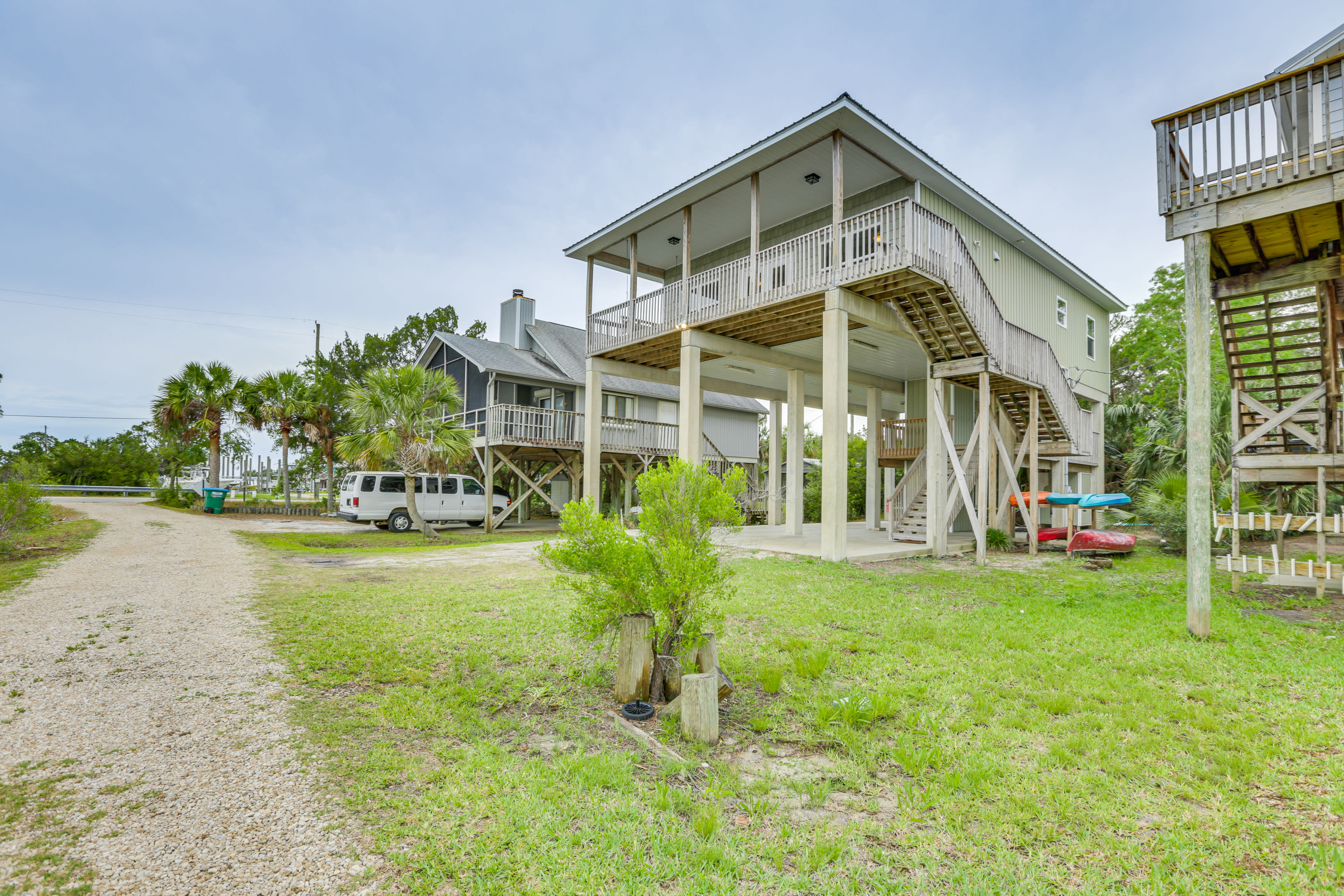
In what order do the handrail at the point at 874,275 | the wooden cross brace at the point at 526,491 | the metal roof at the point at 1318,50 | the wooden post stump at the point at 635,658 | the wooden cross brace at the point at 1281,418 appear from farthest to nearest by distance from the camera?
1. the wooden cross brace at the point at 526,491
2. the handrail at the point at 874,275
3. the wooden cross brace at the point at 1281,418
4. the metal roof at the point at 1318,50
5. the wooden post stump at the point at 635,658

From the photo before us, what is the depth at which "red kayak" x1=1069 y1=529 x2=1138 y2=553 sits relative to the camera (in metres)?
11.5

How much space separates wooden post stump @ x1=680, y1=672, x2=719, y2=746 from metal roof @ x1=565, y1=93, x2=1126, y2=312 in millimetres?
9704

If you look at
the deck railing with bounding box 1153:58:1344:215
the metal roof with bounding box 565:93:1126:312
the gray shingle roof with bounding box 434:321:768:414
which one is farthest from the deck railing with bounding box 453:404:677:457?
the deck railing with bounding box 1153:58:1344:215

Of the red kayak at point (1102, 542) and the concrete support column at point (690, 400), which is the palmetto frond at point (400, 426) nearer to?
the concrete support column at point (690, 400)

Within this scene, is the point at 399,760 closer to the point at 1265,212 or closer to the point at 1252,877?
the point at 1252,877

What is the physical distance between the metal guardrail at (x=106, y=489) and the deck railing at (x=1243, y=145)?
138 feet

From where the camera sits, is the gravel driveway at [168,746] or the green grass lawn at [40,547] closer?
the gravel driveway at [168,746]

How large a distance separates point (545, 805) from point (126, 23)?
24.4 m

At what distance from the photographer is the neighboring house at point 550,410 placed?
64.3 ft

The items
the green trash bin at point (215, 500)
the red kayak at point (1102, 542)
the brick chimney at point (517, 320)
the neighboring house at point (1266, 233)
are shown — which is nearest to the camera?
the neighboring house at point (1266, 233)

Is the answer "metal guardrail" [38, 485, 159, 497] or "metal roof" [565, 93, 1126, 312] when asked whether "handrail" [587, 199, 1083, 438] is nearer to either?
"metal roof" [565, 93, 1126, 312]

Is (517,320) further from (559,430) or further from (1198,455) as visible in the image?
(1198,455)

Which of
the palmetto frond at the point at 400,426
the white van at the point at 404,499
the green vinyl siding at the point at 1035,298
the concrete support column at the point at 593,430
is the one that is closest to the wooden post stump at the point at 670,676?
the green vinyl siding at the point at 1035,298

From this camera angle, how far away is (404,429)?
1633 cm
